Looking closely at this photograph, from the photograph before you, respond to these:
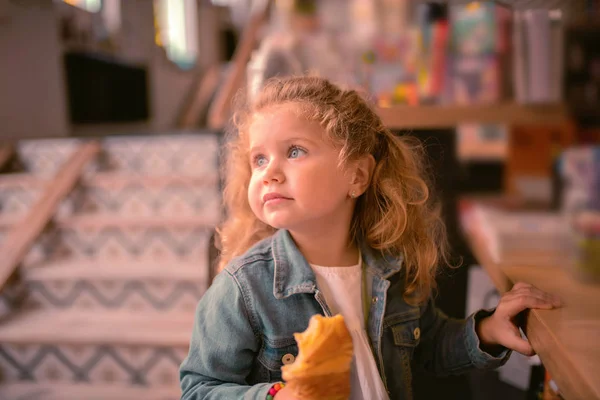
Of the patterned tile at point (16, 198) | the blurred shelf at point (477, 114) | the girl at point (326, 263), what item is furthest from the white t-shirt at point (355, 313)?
the patterned tile at point (16, 198)

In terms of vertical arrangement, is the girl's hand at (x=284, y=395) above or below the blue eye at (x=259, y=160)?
below

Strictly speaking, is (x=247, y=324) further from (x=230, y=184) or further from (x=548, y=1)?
(x=548, y=1)

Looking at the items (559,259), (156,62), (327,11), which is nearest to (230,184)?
(559,259)

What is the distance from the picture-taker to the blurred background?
3.27 ft

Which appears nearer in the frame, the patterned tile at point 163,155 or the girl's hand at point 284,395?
the girl's hand at point 284,395

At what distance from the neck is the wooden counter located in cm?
25

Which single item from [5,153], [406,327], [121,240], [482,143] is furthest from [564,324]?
[5,153]

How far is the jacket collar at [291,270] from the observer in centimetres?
71

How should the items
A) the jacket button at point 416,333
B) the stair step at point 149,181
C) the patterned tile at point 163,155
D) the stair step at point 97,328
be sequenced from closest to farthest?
the jacket button at point 416,333 < the stair step at point 97,328 < the stair step at point 149,181 < the patterned tile at point 163,155

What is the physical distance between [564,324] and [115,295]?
1895mm

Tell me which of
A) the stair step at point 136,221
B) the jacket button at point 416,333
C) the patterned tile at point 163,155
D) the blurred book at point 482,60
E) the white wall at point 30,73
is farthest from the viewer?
the white wall at point 30,73

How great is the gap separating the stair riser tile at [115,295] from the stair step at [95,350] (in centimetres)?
12

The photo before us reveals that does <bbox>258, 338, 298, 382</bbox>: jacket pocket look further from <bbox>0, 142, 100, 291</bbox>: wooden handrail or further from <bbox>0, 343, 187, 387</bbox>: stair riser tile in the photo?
<bbox>0, 142, 100, 291</bbox>: wooden handrail

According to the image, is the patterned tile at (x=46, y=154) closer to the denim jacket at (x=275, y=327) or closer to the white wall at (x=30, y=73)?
the white wall at (x=30, y=73)
